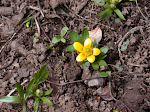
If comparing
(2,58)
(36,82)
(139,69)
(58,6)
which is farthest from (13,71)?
(139,69)

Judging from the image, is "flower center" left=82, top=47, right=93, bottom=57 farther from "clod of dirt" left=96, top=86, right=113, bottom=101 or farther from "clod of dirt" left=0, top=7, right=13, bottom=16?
"clod of dirt" left=0, top=7, right=13, bottom=16

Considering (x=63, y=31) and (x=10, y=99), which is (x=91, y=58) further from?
(x=10, y=99)

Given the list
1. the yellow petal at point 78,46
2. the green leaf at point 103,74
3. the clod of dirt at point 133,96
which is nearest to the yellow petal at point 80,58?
the yellow petal at point 78,46

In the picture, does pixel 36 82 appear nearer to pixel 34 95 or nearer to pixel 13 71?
pixel 34 95

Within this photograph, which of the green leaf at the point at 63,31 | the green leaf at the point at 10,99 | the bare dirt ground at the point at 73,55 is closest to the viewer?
the green leaf at the point at 10,99

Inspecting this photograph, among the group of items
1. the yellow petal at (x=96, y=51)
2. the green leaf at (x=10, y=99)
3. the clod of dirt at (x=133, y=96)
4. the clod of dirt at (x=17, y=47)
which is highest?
the clod of dirt at (x=17, y=47)

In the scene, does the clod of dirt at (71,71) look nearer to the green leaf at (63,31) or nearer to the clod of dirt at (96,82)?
the clod of dirt at (96,82)

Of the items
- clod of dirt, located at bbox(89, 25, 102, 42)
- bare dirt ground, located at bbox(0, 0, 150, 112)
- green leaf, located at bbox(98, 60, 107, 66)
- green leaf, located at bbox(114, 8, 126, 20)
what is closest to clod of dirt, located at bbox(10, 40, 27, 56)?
bare dirt ground, located at bbox(0, 0, 150, 112)

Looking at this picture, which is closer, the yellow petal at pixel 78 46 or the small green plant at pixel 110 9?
the yellow petal at pixel 78 46
